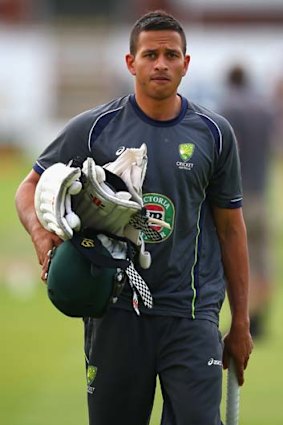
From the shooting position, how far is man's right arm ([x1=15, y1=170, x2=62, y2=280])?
5988 millimetres

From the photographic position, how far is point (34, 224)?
612 cm

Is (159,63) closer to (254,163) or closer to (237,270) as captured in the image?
(237,270)

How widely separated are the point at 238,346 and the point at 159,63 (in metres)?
1.40

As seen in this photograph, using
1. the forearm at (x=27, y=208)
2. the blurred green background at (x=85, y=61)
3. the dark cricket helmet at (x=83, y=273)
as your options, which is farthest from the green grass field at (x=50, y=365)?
the blurred green background at (x=85, y=61)

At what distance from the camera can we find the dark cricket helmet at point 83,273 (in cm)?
582

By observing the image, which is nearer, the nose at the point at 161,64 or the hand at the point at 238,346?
the nose at the point at 161,64

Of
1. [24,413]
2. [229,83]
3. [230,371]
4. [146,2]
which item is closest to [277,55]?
[146,2]

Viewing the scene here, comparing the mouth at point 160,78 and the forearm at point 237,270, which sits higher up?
the mouth at point 160,78

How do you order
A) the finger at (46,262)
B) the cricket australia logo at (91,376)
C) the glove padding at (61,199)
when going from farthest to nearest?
the cricket australia logo at (91,376) → the finger at (46,262) → the glove padding at (61,199)

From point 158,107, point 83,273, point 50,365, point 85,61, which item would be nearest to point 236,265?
point 158,107

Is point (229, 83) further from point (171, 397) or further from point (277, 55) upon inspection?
point (277, 55)

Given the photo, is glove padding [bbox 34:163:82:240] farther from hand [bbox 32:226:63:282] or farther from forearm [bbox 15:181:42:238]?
forearm [bbox 15:181:42:238]

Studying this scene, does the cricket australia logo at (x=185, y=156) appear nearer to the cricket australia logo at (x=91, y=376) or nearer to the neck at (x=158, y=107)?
the neck at (x=158, y=107)

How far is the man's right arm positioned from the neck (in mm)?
579
